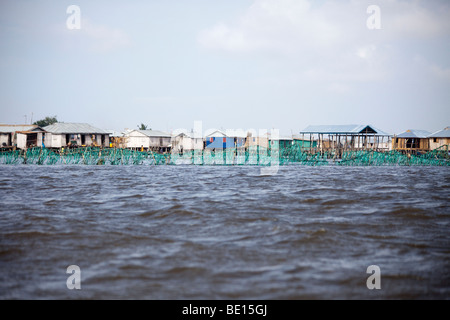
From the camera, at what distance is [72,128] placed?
40.9 metres

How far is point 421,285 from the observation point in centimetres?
410

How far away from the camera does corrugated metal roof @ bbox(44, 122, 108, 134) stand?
4003 centimetres

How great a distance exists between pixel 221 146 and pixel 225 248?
39.1 m

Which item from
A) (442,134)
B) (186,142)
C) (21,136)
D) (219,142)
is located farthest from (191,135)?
(442,134)

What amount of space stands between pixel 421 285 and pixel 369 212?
165 inches

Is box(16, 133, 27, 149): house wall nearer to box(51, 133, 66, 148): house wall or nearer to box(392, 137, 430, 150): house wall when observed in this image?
box(51, 133, 66, 148): house wall

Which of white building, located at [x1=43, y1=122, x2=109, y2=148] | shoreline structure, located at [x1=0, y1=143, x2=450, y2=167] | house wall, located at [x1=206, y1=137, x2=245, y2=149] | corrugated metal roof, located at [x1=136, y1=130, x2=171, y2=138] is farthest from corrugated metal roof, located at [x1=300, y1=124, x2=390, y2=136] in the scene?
white building, located at [x1=43, y1=122, x2=109, y2=148]

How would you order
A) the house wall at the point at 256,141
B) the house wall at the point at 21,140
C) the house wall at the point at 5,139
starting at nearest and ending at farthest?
A: the house wall at the point at 21,140 < the house wall at the point at 5,139 < the house wall at the point at 256,141

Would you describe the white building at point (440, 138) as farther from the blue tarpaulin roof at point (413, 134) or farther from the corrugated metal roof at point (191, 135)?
the corrugated metal roof at point (191, 135)

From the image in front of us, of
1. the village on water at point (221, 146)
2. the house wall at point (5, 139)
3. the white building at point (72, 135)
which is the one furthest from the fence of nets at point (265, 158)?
the house wall at point (5, 139)

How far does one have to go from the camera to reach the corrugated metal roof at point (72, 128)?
40.0 m

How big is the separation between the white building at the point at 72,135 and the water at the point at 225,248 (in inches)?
1258

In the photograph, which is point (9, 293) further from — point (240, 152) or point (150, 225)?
point (240, 152)
